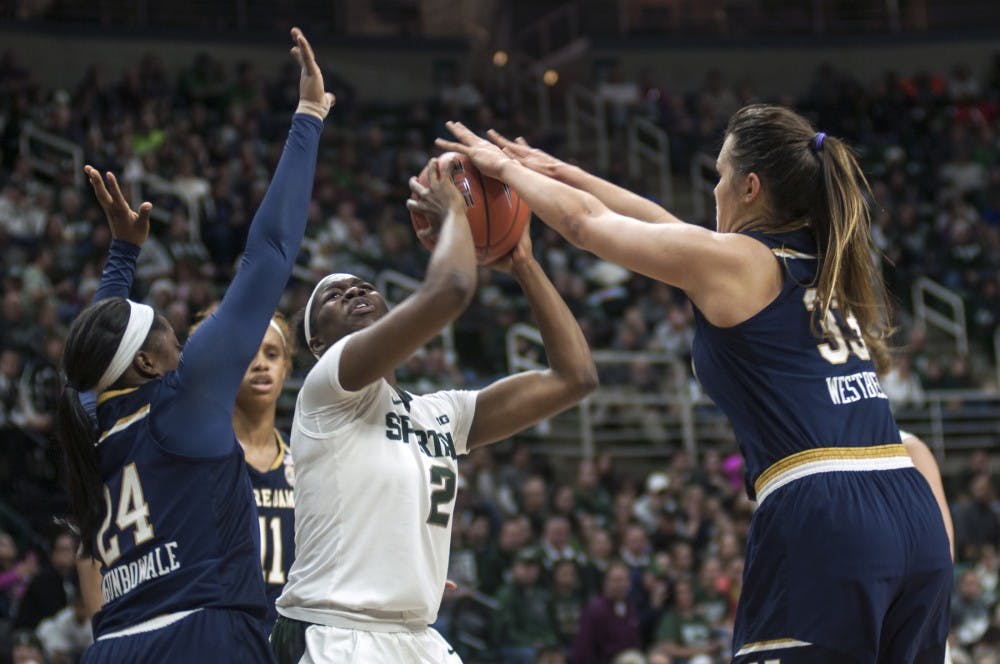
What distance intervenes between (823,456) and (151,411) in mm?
1664

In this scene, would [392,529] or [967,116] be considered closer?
[392,529]

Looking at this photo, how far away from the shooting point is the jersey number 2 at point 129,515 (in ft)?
10.6

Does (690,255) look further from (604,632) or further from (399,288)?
(399,288)

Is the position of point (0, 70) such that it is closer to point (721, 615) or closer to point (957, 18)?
point (721, 615)

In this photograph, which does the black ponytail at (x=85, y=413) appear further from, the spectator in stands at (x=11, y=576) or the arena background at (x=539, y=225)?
the spectator in stands at (x=11, y=576)

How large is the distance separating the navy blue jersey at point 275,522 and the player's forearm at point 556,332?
47.1 inches

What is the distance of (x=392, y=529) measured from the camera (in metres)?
3.50

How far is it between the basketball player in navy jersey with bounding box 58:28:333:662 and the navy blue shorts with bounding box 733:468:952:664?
4.12ft

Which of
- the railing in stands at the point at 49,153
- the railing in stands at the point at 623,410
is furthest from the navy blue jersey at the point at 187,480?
the railing in stands at the point at 49,153

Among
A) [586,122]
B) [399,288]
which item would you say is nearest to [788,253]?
[399,288]

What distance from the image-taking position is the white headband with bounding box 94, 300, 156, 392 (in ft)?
11.0

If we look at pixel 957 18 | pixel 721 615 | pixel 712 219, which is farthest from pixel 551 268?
pixel 957 18

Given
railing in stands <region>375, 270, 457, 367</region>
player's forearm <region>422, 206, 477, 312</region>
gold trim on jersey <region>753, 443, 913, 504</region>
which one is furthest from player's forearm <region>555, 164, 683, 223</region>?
railing in stands <region>375, 270, 457, 367</region>

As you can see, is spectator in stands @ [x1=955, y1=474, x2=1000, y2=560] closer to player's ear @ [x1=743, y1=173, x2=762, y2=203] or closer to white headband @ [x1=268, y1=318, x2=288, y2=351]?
white headband @ [x1=268, y1=318, x2=288, y2=351]
